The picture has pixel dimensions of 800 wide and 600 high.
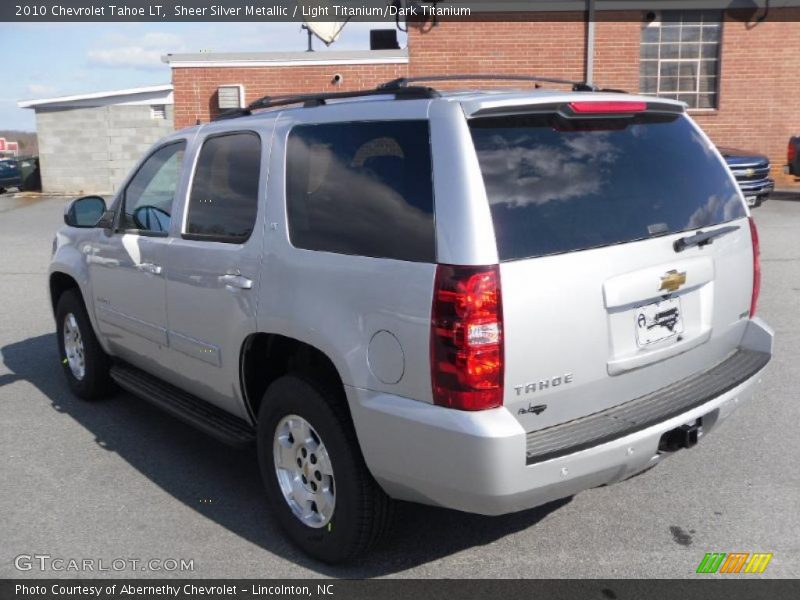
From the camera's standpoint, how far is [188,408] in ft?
14.5

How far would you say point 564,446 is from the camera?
2971 millimetres

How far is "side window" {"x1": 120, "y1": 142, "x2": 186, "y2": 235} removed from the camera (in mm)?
4656

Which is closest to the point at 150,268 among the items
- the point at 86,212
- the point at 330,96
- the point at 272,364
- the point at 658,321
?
the point at 272,364

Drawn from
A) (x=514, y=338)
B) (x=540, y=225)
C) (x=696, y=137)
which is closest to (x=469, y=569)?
(x=514, y=338)

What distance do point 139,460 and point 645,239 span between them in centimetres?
314

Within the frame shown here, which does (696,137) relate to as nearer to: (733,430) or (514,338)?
(514,338)

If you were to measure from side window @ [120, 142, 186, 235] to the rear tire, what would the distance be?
98 cm

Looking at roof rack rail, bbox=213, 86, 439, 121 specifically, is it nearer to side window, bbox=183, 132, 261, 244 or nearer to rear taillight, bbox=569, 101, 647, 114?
side window, bbox=183, 132, 261, 244

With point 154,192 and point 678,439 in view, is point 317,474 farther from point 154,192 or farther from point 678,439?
point 154,192

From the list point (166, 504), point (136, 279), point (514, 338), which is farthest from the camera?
point (136, 279)

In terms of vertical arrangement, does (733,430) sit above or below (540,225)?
below

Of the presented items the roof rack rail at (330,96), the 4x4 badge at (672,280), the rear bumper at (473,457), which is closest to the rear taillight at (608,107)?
the roof rack rail at (330,96)

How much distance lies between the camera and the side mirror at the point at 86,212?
5.43m

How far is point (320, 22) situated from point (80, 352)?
15.4 metres
